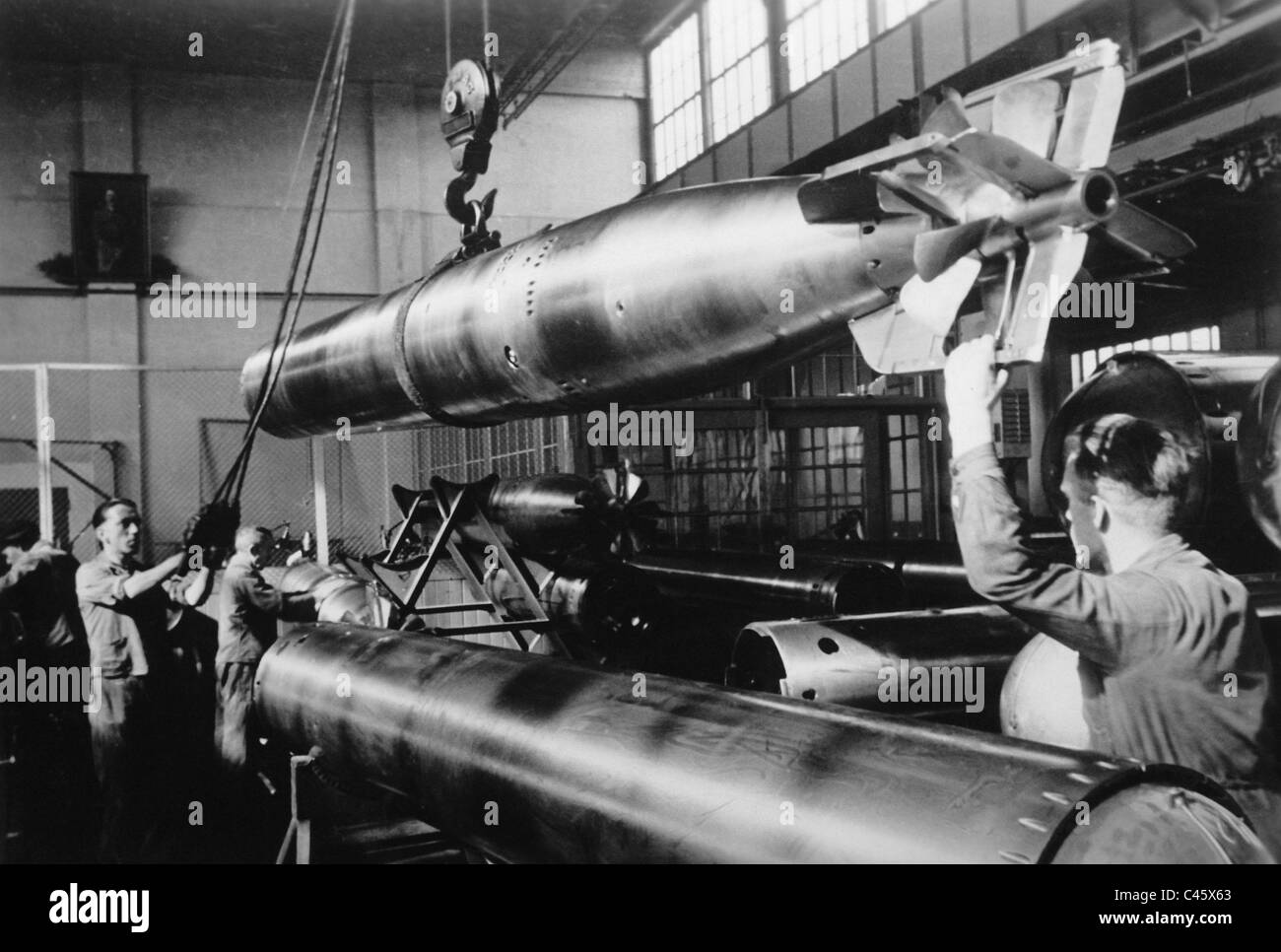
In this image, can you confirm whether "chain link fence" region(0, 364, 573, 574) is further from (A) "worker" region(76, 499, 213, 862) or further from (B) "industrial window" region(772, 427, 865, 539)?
(A) "worker" region(76, 499, 213, 862)

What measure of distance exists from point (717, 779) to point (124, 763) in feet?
11.9

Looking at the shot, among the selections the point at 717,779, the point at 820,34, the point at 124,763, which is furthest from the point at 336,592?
the point at 820,34

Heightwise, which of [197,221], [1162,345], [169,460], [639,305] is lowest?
[639,305]

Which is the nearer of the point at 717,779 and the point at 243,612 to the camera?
the point at 717,779

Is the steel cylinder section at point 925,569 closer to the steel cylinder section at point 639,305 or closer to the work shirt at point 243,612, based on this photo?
the steel cylinder section at point 639,305

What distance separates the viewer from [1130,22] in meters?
5.90

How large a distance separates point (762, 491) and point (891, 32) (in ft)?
12.3

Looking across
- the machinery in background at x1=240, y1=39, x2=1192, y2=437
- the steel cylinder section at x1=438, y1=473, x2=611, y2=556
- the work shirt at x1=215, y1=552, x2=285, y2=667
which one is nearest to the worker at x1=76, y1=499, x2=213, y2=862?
the work shirt at x1=215, y1=552, x2=285, y2=667

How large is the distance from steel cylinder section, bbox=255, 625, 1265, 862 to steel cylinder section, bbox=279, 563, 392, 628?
288 cm

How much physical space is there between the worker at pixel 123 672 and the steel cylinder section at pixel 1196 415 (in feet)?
11.2

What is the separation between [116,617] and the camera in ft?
14.1

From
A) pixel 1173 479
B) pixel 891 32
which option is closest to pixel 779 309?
pixel 1173 479

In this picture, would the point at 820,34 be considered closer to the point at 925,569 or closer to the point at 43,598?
the point at 925,569
